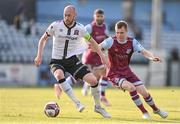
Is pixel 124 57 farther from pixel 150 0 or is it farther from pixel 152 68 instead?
pixel 150 0

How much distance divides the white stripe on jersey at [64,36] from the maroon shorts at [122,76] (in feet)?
3.61

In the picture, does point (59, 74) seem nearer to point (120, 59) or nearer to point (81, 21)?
point (120, 59)

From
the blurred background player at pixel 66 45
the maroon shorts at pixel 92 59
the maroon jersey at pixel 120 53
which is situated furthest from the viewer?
the maroon shorts at pixel 92 59

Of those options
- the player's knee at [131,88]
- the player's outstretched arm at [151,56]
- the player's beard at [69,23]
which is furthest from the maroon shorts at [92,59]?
the player's knee at [131,88]

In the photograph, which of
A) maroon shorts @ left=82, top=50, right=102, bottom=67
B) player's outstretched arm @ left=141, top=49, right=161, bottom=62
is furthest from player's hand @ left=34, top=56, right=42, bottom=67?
maroon shorts @ left=82, top=50, right=102, bottom=67

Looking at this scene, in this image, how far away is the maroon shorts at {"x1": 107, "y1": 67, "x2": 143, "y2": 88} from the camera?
15637mm

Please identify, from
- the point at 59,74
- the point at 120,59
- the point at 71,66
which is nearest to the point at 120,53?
the point at 120,59

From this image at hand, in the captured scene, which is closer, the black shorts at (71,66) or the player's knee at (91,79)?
the player's knee at (91,79)

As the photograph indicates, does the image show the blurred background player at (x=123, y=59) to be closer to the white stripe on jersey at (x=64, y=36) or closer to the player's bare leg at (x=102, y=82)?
the white stripe on jersey at (x=64, y=36)

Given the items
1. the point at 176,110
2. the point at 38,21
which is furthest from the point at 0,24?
A: the point at 176,110

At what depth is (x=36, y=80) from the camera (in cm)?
3838

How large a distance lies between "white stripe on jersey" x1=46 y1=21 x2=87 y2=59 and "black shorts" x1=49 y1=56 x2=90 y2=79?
0.38ft

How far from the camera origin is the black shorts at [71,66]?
632 inches

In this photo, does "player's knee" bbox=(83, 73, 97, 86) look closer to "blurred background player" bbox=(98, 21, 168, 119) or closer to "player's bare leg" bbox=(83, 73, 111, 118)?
"player's bare leg" bbox=(83, 73, 111, 118)
